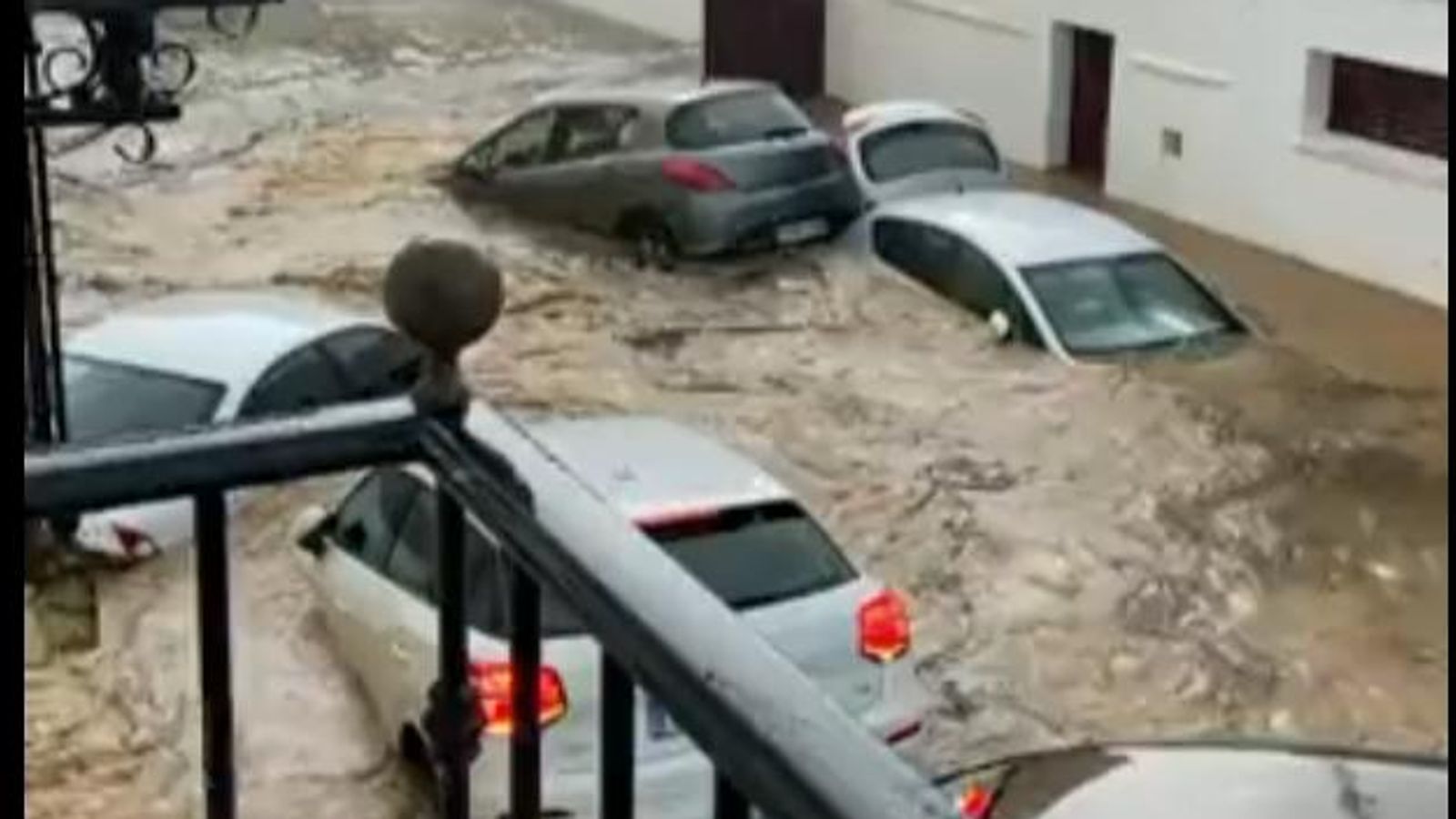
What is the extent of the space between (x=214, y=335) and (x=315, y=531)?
7.37 feet

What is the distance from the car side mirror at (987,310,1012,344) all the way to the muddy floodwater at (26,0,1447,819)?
63 mm

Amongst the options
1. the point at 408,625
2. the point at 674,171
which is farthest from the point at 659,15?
the point at 408,625

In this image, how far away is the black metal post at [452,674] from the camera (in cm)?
137

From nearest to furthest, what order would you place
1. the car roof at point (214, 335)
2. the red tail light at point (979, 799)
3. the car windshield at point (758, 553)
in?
the red tail light at point (979, 799) → the car windshield at point (758, 553) → the car roof at point (214, 335)

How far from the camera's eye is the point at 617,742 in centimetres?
→ 119

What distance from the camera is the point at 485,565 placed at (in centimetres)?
145

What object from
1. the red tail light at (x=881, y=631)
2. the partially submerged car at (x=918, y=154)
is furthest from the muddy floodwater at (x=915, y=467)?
the partially submerged car at (x=918, y=154)

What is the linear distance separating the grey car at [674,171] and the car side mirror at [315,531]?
16.5 ft

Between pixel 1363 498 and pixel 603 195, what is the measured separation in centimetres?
470

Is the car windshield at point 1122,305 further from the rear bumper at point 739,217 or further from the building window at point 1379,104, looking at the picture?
the rear bumper at point 739,217

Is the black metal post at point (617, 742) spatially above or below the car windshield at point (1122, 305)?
above

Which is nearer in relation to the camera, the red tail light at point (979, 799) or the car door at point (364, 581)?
the red tail light at point (979, 799)

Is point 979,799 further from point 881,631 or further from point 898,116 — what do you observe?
point 898,116

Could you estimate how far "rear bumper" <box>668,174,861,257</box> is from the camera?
1293 cm
